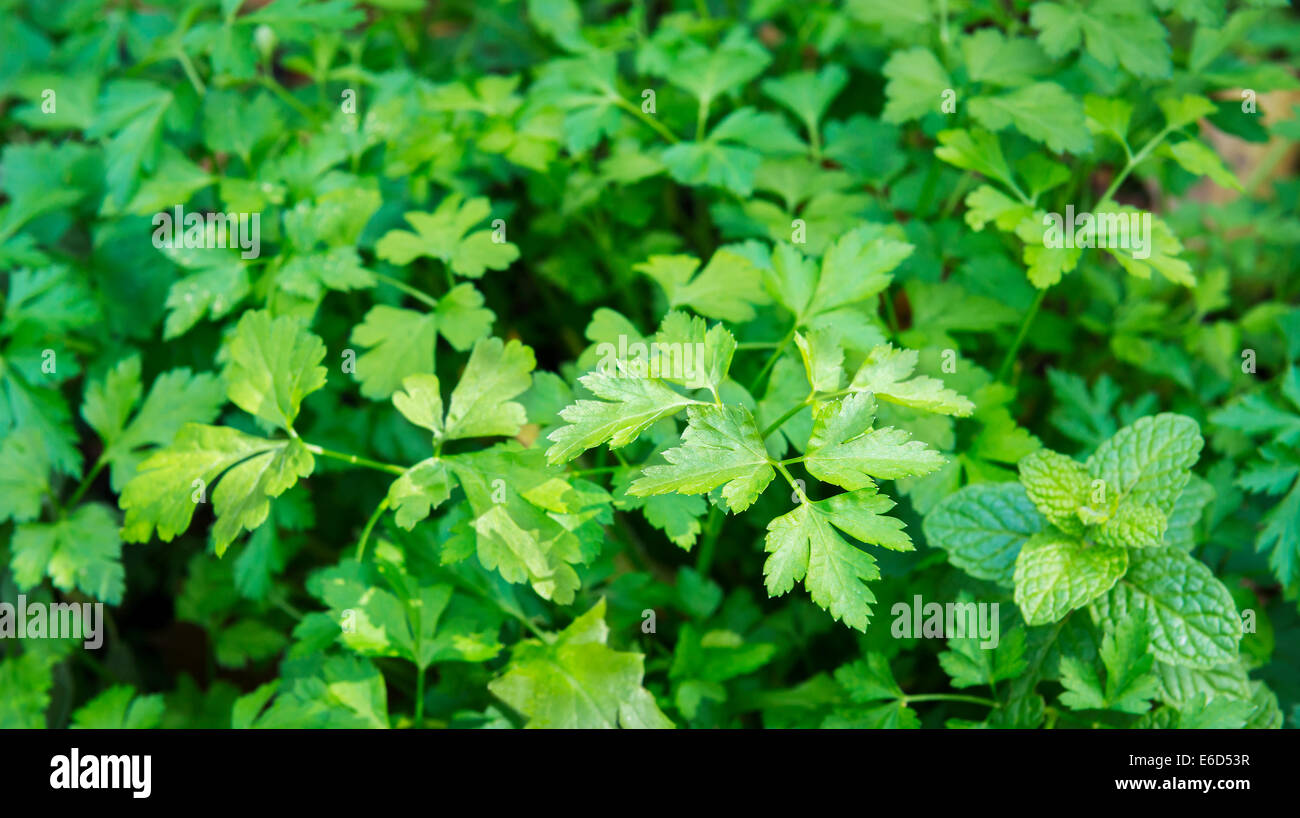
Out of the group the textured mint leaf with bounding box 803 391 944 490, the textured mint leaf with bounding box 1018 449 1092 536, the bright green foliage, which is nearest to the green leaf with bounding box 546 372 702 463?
the bright green foliage

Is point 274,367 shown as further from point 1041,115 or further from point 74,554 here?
point 1041,115

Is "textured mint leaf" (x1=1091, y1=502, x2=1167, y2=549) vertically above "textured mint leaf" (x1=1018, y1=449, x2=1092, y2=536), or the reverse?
"textured mint leaf" (x1=1018, y1=449, x2=1092, y2=536)

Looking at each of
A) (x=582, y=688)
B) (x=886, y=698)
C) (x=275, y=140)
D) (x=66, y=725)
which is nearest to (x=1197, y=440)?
(x=886, y=698)

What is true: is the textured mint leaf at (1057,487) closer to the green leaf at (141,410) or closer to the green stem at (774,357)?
the green stem at (774,357)

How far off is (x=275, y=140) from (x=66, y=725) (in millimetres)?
1497

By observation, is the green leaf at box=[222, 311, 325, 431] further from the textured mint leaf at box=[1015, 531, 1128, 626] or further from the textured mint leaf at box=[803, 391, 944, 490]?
the textured mint leaf at box=[1015, 531, 1128, 626]

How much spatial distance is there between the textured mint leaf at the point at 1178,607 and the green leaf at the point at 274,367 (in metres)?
1.48

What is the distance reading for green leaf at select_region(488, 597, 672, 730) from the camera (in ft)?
5.60

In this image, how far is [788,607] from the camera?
2.15m

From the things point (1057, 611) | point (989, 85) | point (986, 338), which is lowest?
point (1057, 611)

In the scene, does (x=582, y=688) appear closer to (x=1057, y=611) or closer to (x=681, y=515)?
(x=681, y=515)

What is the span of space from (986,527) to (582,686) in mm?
803

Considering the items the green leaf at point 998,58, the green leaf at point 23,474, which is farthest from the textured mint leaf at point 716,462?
Answer: the green leaf at point 23,474

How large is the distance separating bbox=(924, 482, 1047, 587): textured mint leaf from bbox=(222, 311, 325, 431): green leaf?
1.16 meters
